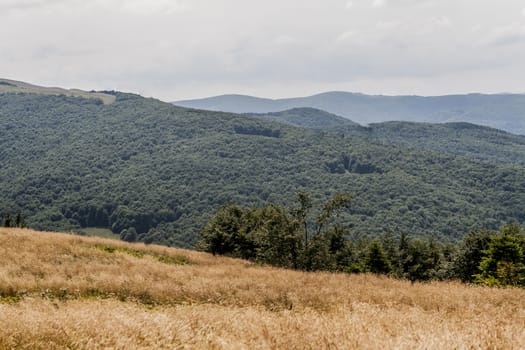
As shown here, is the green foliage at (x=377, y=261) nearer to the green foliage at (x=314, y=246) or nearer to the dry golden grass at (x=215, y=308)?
the green foliage at (x=314, y=246)

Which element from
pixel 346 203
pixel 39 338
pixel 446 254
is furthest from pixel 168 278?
pixel 446 254

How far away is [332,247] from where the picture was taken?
56.2m

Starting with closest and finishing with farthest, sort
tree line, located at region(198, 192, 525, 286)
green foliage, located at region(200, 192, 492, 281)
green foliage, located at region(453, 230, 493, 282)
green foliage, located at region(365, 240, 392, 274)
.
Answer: tree line, located at region(198, 192, 525, 286) < green foliage, located at region(200, 192, 492, 281) < green foliage, located at region(365, 240, 392, 274) < green foliage, located at region(453, 230, 493, 282)

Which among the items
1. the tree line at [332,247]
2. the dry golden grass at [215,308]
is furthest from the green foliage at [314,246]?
the dry golden grass at [215,308]

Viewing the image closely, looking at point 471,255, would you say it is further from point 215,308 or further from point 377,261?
point 215,308

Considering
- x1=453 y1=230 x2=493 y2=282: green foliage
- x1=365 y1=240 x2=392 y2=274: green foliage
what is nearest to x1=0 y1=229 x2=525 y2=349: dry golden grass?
x1=365 y1=240 x2=392 y2=274: green foliage

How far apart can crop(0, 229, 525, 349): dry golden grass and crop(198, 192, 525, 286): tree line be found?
1101cm

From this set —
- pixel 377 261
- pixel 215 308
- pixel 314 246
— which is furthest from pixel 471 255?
pixel 215 308

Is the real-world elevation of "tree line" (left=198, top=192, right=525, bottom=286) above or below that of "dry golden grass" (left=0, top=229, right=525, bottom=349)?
below

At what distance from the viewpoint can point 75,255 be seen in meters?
14.9

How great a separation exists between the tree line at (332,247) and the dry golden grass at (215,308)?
11011 mm

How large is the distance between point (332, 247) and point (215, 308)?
50382 mm

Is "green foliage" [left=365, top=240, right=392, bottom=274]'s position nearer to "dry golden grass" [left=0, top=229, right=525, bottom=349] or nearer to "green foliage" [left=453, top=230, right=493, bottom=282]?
"green foliage" [left=453, top=230, right=493, bottom=282]

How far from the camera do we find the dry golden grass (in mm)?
4336
